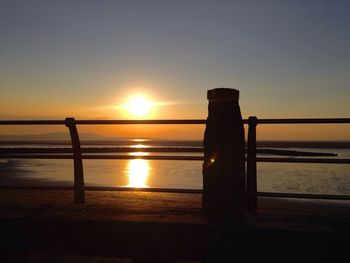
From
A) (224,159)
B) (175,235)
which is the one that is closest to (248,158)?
(224,159)

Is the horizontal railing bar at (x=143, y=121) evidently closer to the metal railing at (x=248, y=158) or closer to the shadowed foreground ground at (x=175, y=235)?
the metal railing at (x=248, y=158)

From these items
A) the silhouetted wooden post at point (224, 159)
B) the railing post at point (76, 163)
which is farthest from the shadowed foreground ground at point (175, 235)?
the railing post at point (76, 163)

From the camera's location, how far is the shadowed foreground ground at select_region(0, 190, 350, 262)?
142 inches

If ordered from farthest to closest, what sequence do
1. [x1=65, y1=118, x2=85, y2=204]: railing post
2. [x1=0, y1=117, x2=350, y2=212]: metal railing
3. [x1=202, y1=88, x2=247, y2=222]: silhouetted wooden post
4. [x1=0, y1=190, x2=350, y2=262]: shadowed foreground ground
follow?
[x1=65, y1=118, x2=85, y2=204]: railing post → [x1=0, y1=117, x2=350, y2=212]: metal railing → [x1=202, y1=88, x2=247, y2=222]: silhouetted wooden post → [x1=0, y1=190, x2=350, y2=262]: shadowed foreground ground

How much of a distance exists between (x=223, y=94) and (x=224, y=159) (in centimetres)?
67

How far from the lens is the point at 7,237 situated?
4141mm

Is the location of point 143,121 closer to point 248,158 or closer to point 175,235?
point 248,158

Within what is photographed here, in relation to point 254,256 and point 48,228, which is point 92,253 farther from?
point 254,256

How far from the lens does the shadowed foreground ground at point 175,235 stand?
361 cm

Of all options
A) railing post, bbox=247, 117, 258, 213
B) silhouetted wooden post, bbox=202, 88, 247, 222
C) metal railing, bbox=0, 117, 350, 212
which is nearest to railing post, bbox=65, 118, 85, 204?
metal railing, bbox=0, 117, 350, 212

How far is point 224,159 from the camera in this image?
414 centimetres

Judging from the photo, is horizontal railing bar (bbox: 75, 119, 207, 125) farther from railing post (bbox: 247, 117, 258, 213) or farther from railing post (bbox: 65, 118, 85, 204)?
railing post (bbox: 247, 117, 258, 213)

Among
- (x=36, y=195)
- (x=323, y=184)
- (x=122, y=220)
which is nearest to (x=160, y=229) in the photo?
(x=122, y=220)

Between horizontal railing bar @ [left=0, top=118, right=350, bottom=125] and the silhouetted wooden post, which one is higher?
horizontal railing bar @ [left=0, top=118, right=350, bottom=125]
